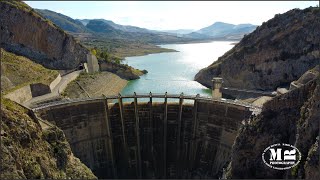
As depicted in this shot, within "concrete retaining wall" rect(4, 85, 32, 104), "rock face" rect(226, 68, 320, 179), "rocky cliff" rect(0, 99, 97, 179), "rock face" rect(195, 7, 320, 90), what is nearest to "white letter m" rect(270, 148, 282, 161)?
"rock face" rect(226, 68, 320, 179)

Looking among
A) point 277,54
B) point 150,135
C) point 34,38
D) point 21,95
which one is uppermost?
point 34,38

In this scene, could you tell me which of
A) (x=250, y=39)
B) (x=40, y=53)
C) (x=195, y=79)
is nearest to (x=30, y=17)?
(x=40, y=53)

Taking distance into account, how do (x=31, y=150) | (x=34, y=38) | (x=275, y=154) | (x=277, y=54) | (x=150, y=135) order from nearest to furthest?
(x=31, y=150) → (x=275, y=154) → (x=150, y=135) → (x=34, y=38) → (x=277, y=54)

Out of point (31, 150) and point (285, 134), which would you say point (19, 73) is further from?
point (285, 134)

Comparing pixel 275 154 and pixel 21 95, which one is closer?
pixel 275 154

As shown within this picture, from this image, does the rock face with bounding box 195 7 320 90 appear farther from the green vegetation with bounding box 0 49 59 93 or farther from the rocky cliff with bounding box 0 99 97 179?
the rocky cliff with bounding box 0 99 97 179

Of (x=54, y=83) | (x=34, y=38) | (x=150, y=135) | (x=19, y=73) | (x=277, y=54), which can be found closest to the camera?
(x=150, y=135)

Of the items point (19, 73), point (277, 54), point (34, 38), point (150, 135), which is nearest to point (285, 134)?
point (150, 135)
